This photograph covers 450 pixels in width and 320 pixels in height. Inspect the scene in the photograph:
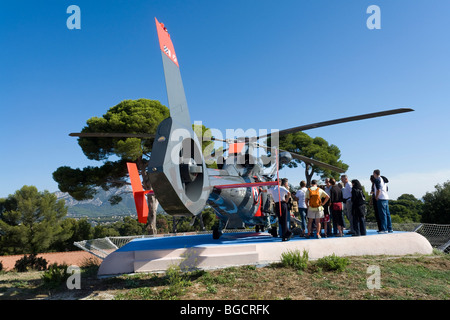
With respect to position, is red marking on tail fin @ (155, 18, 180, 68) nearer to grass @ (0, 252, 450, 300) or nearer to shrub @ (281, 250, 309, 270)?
grass @ (0, 252, 450, 300)

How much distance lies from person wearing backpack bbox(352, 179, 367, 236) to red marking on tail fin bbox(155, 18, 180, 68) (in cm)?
669

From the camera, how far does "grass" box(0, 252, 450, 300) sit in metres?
5.46

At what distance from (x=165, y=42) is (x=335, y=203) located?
7.31m

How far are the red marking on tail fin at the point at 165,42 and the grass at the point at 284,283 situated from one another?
477cm

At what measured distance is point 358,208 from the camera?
9.05 meters

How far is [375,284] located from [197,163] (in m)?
4.48

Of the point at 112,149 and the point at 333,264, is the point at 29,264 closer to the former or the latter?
the point at 112,149

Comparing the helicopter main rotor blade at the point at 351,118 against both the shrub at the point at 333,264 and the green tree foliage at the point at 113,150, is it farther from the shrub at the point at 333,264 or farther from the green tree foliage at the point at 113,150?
the green tree foliage at the point at 113,150

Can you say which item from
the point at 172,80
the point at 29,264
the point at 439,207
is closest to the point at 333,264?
the point at 172,80
